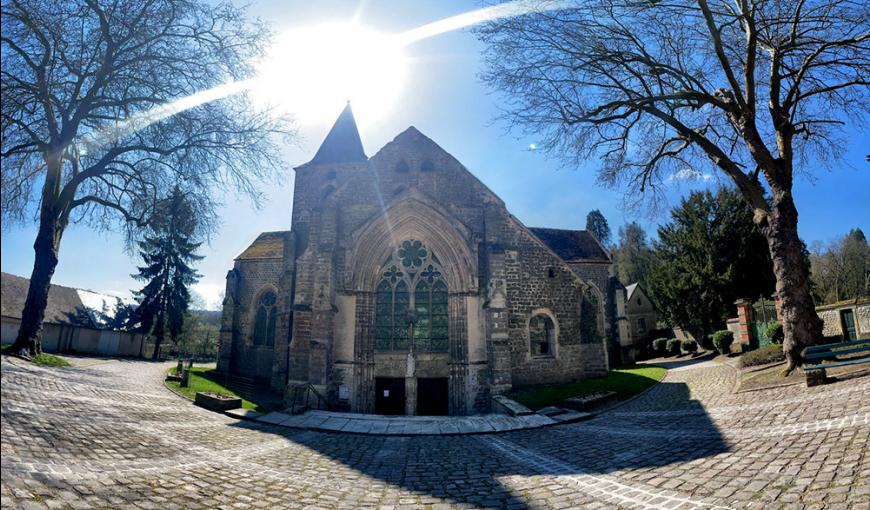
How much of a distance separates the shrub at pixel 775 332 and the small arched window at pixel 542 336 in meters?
11.7

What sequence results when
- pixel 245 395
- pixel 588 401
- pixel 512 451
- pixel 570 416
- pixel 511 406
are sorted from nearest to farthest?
pixel 512 451 → pixel 570 416 → pixel 588 401 → pixel 511 406 → pixel 245 395

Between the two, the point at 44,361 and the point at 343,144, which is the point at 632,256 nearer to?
the point at 343,144

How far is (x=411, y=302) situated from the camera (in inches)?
645

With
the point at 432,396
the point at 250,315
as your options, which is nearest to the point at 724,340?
the point at 432,396

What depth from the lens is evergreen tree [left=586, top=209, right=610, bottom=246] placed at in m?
60.4

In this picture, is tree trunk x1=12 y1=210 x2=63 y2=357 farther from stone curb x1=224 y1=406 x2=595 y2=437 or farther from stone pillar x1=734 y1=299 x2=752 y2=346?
stone pillar x1=734 y1=299 x2=752 y2=346

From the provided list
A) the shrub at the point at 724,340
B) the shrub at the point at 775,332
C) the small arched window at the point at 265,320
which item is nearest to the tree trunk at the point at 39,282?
the small arched window at the point at 265,320

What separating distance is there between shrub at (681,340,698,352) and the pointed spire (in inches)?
1100

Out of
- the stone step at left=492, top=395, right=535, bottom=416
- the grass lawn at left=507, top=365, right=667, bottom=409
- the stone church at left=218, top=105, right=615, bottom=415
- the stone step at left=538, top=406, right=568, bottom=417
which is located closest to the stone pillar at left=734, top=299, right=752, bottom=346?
the grass lawn at left=507, top=365, right=667, bottom=409

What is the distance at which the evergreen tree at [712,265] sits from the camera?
1185 inches

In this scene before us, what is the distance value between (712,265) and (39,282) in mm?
37376

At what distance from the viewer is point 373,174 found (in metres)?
17.3

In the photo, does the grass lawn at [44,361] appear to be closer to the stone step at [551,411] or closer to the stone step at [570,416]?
the stone step at [551,411]

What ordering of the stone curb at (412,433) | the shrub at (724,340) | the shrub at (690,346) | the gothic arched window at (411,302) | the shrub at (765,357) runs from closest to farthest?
the stone curb at (412,433) < the shrub at (765,357) < the gothic arched window at (411,302) < the shrub at (724,340) < the shrub at (690,346)
